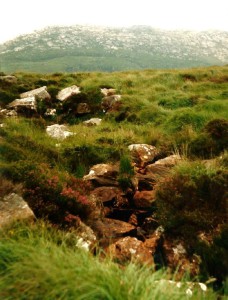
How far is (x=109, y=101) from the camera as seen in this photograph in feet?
61.0

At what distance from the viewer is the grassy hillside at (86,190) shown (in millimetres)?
4086

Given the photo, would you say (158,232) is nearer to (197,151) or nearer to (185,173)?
(185,173)

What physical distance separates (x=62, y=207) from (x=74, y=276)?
11.4 ft

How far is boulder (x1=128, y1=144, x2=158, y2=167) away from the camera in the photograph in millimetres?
11469

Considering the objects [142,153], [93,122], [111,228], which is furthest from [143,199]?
[93,122]

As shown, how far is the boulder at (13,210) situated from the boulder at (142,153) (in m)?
5.05

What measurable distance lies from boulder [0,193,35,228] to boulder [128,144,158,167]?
16.6 feet

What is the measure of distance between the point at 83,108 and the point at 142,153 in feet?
22.7

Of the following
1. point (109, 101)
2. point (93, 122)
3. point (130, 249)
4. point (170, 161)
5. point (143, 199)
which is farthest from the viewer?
point (109, 101)

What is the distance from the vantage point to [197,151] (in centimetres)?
1129

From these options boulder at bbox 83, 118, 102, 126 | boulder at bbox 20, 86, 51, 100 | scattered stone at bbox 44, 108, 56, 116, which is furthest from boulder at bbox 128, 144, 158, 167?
boulder at bbox 20, 86, 51, 100

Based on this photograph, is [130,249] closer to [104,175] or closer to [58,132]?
[104,175]

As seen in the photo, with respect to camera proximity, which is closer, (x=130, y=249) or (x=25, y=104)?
(x=130, y=249)

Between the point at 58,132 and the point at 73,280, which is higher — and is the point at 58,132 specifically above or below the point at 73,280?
below
